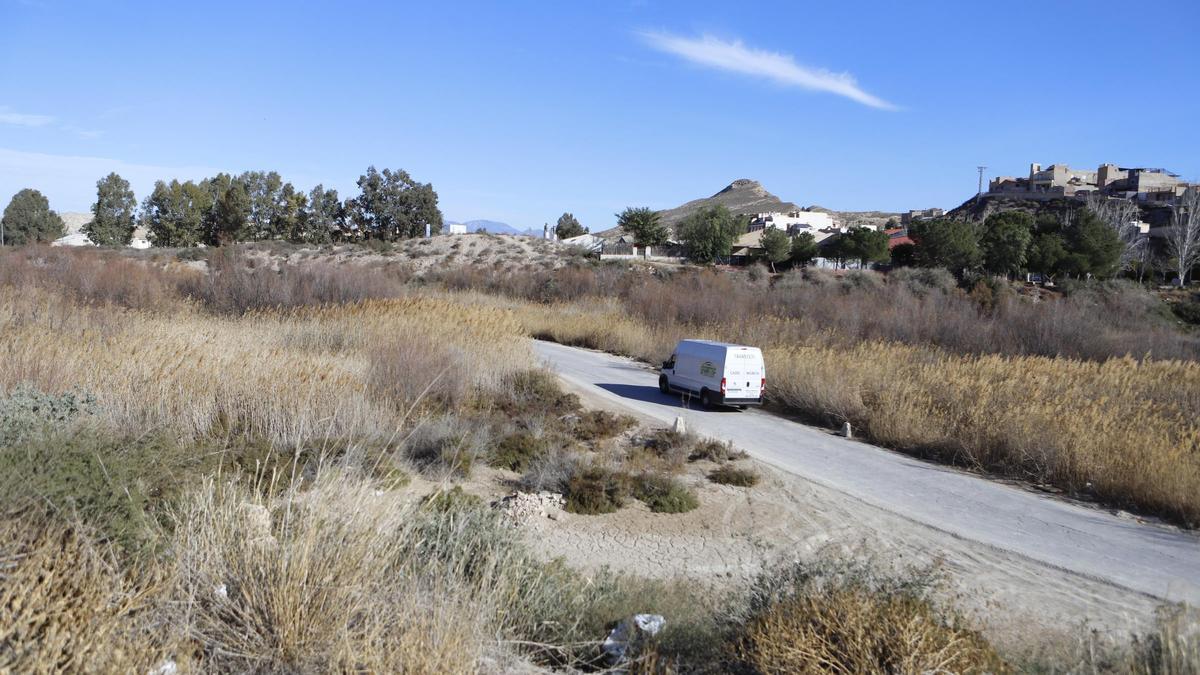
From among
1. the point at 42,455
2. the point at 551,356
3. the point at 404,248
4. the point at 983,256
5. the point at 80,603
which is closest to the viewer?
the point at 80,603

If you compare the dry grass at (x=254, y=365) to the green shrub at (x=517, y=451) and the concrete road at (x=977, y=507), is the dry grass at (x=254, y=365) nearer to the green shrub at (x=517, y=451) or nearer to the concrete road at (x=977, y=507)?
the green shrub at (x=517, y=451)

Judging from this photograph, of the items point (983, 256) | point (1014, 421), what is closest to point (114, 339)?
point (1014, 421)

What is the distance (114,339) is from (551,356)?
1225 centimetres

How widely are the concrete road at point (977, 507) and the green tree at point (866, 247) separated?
5271 centimetres

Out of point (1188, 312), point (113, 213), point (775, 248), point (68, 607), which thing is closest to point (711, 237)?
point (775, 248)

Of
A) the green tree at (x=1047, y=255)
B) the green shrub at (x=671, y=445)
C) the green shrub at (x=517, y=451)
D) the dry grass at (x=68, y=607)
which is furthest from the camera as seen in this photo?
the green tree at (x=1047, y=255)

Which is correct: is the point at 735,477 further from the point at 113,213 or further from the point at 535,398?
the point at 113,213

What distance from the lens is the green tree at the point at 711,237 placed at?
71500mm

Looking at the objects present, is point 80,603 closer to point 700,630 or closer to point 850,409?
point 700,630

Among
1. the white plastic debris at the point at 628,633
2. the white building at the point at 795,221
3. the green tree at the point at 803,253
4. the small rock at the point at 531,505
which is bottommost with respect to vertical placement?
the small rock at the point at 531,505

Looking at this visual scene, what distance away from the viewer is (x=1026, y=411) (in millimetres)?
13094

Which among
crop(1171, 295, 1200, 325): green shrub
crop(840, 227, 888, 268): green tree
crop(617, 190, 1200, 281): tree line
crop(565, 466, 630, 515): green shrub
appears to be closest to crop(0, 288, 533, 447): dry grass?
crop(565, 466, 630, 515): green shrub

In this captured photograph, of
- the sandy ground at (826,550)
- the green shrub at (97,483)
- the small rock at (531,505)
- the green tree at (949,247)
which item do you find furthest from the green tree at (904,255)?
the green shrub at (97,483)

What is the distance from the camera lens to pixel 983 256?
59.6 meters
